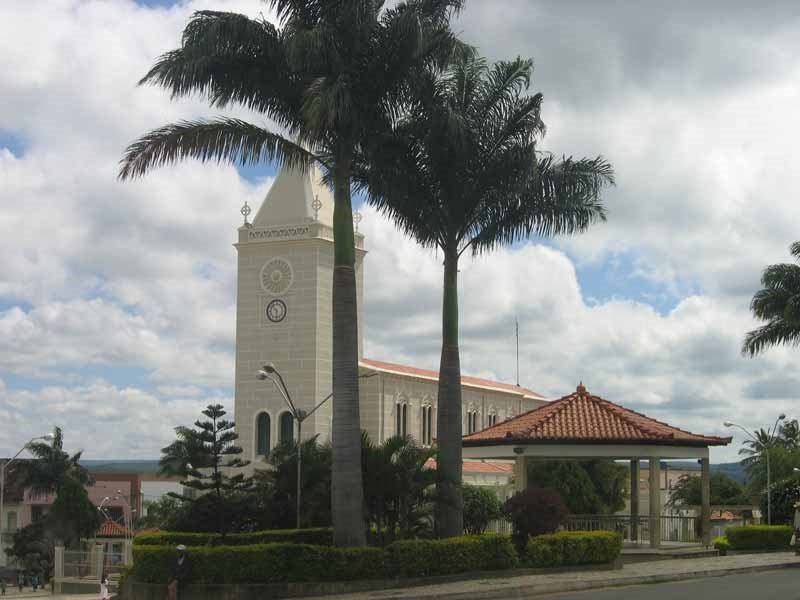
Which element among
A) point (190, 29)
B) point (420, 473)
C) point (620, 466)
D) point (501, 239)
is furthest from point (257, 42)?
point (620, 466)

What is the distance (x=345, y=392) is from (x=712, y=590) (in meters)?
7.97

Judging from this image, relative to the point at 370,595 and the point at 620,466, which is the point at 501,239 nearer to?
the point at 370,595

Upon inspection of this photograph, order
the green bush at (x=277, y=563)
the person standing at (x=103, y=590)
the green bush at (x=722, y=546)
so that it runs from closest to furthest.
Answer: the green bush at (x=277, y=563)
the green bush at (x=722, y=546)
the person standing at (x=103, y=590)

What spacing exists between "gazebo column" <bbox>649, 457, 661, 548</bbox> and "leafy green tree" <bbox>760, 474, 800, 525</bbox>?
11177 millimetres

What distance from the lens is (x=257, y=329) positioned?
222 feet

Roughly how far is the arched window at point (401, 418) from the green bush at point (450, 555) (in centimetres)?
4437

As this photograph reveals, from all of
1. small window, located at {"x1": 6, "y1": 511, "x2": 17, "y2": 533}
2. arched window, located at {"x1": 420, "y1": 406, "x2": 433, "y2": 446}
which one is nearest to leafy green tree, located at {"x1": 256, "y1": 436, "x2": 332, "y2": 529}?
arched window, located at {"x1": 420, "y1": 406, "x2": 433, "y2": 446}

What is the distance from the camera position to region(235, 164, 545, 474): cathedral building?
66.4 meters

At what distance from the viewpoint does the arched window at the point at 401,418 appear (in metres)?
69.4

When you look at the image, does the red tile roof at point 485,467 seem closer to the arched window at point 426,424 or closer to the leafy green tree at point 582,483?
the arched window at point 426,424

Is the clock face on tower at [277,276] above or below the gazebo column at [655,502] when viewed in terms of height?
above

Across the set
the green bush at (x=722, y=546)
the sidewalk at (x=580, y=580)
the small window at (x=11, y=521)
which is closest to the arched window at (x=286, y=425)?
the small window at (x=11, y=521)

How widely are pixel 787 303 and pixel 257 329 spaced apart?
109 feet

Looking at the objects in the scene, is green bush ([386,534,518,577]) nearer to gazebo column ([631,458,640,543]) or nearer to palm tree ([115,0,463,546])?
palm tree ([115,0,463,546])
